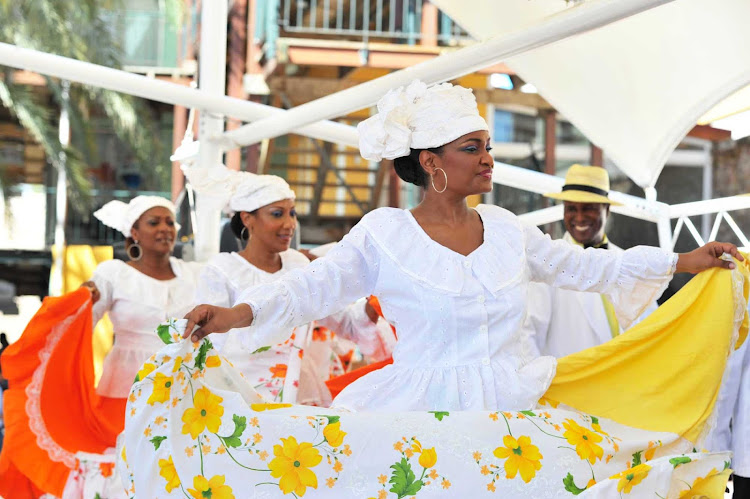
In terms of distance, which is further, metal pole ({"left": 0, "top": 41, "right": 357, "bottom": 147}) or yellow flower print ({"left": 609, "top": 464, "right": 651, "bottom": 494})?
metal pole ({"left": 0, "top": 41, "right": 357, "bottom": 147})

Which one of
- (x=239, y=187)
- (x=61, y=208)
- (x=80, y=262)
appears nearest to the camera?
(x=239, y=187)

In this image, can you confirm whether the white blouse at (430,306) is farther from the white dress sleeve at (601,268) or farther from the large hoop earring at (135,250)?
the large hoop earring at (135,250)

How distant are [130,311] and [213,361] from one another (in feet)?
Answer: 7.48

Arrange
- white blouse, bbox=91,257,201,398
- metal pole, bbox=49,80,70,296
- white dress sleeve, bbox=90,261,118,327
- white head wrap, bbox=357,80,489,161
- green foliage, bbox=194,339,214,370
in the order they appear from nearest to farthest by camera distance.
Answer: green foliage, bbox=194,339,214,370, white head wrap, bbox=357,80,489,161, white blouse, bbox=91,257,201,398, white dress sleeve, bbox=90,261,118,327, metal pole, bbox=49,80,70,296

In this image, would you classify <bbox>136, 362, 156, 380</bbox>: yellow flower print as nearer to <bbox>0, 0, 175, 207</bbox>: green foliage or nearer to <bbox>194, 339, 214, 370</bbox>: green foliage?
<bbox>194, 339, 214, 370</bbox>: green foliage

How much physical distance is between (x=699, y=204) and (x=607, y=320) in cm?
145

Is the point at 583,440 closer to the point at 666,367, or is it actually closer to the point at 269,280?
the point at 666,367

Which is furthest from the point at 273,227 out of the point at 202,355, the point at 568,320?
the point at 202,355

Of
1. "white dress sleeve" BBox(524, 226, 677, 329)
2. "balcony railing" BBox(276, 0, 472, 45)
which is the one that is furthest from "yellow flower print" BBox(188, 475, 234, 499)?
"balcony railing" BBox(276, 0, 472, 45)

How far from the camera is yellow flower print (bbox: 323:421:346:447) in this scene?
10.2ft

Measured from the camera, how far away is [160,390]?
3127 millimetres

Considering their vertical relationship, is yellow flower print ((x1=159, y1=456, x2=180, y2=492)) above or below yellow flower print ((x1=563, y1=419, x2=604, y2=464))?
below

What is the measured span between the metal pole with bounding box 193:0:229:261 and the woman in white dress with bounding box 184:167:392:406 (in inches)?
28.7

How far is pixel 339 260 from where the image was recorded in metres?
3.43
